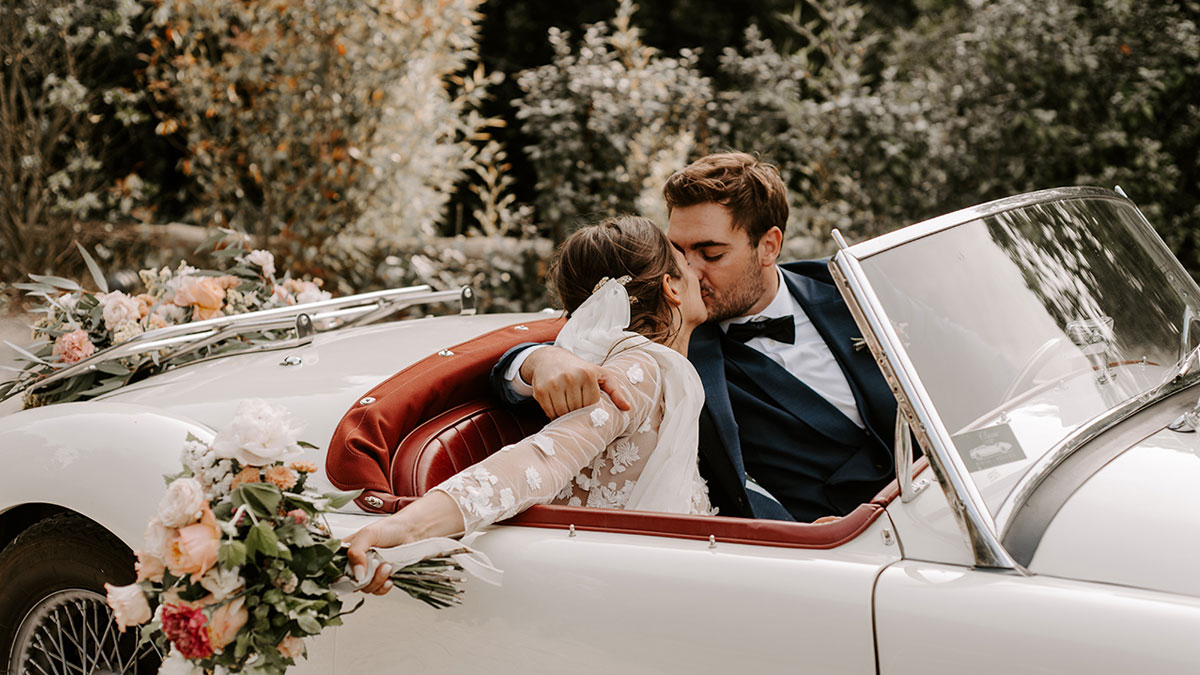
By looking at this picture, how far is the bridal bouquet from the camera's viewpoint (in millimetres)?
1868

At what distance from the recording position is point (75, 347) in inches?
127

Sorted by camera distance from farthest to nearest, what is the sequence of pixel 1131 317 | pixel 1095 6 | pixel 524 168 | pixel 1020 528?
→ pixel 524 168, pixel 1095 6, pixel 1131 317, pixel 1020 528

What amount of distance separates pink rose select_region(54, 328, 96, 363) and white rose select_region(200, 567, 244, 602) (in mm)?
1632

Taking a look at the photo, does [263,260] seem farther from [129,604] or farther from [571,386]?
[129,604]

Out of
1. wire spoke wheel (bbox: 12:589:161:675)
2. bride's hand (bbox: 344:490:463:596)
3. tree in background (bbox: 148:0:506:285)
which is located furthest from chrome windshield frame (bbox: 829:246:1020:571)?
tree in background (bbox: 148:0:506:285)

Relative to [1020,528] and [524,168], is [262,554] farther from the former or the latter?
[524,168]

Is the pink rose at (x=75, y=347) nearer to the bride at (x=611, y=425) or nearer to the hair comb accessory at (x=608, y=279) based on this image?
the bride at (x=611, y=425)

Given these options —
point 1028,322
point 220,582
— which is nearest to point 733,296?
point 1028,322

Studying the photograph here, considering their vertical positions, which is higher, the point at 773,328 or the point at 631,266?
the point at 631,266

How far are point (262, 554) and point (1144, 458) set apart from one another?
1618 millimetres

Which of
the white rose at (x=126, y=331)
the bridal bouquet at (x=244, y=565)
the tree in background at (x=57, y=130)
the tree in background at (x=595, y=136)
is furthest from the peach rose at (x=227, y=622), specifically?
the tree in background at (x=57, y=130)

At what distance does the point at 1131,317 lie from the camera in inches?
92.0

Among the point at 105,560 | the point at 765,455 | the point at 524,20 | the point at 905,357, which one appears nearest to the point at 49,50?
the point at 524,20

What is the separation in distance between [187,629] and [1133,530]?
5.31 feet
